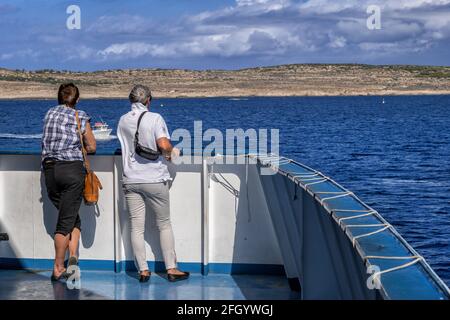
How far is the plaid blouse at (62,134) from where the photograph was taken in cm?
569

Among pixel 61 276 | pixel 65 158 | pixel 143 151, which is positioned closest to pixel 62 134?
pixel 65 158

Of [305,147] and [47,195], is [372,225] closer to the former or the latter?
[47,195]

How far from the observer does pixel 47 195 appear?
21.1 ft

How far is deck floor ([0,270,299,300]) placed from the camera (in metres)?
5.69

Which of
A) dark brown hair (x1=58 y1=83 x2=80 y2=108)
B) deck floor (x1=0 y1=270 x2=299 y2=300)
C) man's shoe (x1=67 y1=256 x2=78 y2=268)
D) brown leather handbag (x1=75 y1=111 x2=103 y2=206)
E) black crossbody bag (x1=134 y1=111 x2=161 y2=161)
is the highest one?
dark brown hair (x1=58 y1=83 x2=80 y2=108)

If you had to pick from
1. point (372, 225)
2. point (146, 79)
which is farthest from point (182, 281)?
point (146, 79)

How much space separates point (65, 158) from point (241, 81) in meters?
176

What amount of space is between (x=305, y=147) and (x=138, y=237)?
141 feet

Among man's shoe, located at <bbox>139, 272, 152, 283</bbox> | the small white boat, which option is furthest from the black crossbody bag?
the small white boat

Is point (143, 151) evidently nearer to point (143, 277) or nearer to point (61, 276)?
point (143, 277)

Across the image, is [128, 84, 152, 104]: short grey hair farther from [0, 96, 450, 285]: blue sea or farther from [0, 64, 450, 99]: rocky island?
[0, 64, 450, 99]: rocky island

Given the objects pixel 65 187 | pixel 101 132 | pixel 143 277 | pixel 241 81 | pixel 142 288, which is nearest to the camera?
pixel 65 187

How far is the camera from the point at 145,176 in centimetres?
574

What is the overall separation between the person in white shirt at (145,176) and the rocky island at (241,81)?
496 feet
